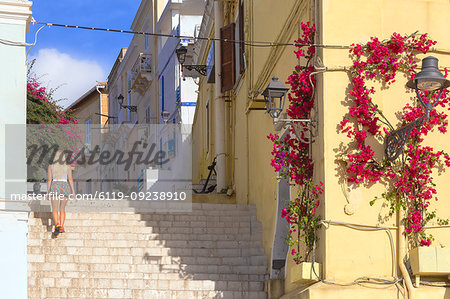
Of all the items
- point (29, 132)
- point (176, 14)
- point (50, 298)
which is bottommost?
point (50, 298)

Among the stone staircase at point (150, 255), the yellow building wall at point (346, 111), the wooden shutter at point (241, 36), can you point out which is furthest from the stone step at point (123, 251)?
the wooden shutter at point (241, 36)

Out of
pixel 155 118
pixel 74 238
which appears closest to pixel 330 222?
pixel 74 238

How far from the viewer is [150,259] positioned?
13.3 m

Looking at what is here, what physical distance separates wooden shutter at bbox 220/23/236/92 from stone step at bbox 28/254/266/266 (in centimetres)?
616

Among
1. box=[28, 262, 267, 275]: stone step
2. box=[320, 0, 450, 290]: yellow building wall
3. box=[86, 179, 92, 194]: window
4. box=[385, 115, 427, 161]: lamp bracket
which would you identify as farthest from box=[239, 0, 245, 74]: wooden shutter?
box=[86, 179, 92, 194]: window

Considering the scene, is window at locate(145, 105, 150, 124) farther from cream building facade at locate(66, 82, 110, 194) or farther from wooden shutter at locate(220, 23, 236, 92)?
wooden shutter at locate(220, 23, 236, 92)

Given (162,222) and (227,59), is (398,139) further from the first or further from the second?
(227,59)

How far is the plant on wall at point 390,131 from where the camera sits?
31.8 feet

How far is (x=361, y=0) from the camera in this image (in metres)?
9.99

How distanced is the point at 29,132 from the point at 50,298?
746 cm

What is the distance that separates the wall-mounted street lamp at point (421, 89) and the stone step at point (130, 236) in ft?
17.4

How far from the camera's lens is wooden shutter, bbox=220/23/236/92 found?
18.8m

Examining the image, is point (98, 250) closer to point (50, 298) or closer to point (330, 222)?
point (50, 298)

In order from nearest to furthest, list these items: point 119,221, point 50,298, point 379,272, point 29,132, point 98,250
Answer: point 379,272 < point 50,298 < point 98,250 < point 119,221 < point 29,132
